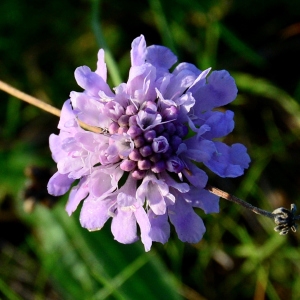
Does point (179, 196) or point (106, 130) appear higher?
point (106, 130)

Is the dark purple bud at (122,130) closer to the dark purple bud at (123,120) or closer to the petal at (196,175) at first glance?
the dark purple bud at (123,120)

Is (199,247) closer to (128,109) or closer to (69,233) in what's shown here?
(69,233)

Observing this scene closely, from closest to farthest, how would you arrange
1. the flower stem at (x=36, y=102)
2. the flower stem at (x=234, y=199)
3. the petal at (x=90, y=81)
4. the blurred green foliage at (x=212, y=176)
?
the flower stem at (x=234, y=199)
the petal at (x=90, y=81)
the flower stem at (x=36, y=102)
the blurred green foliage at (x=212, y=176)

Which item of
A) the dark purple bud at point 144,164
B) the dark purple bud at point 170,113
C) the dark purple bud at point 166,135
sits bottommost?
the dark purple bud at point 144,164

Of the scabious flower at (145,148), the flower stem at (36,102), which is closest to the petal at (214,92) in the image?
the scabious flower at (145,148)

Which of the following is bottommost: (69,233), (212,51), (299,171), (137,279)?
(299,171)

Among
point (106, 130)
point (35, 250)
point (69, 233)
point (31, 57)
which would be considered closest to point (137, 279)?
point (69, 233)

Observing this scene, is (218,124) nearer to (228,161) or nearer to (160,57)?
(228,161)
